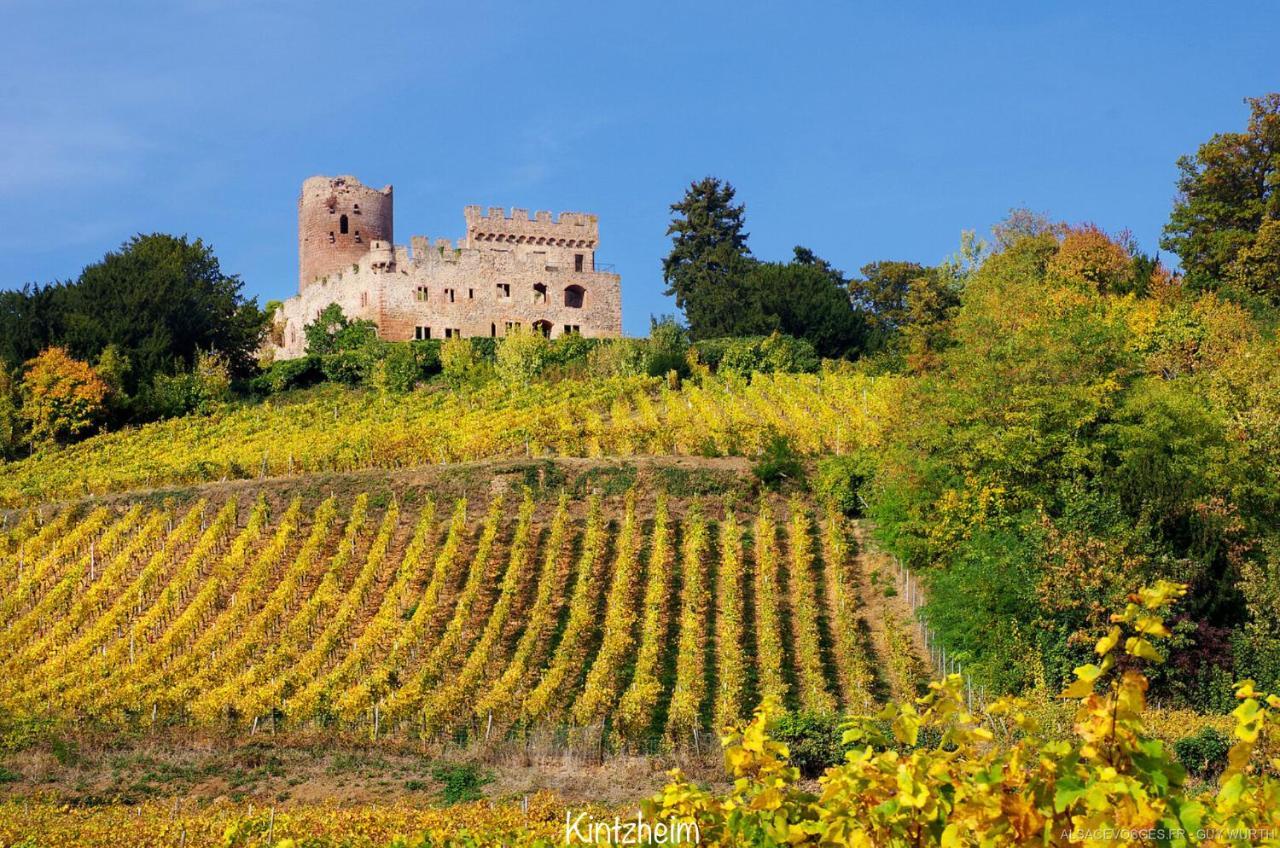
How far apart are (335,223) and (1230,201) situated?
110ft

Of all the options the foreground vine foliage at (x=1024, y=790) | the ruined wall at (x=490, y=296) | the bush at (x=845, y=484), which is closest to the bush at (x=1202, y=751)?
the bush at (x=845, y=484)

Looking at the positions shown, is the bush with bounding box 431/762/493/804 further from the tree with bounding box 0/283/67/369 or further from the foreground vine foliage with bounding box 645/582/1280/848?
the tree with bounding box 0/283/67/369

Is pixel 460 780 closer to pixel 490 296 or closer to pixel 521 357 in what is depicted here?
pixel 521 357

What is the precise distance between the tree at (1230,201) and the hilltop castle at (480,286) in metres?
20.2

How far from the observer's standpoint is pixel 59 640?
24.4 meters

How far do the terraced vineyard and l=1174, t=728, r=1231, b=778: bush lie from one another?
4637 millimetres

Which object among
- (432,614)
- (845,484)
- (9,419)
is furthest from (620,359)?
(432,614)

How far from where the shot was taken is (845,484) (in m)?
29.2

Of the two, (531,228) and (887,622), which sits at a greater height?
(531,228)

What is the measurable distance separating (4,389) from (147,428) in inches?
180

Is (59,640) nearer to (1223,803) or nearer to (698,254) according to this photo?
(1223,803)

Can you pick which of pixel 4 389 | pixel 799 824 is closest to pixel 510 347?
pixel 4 389

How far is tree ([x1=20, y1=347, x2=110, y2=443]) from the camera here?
134ft

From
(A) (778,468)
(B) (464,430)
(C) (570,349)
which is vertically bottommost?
(A) (778,468)
